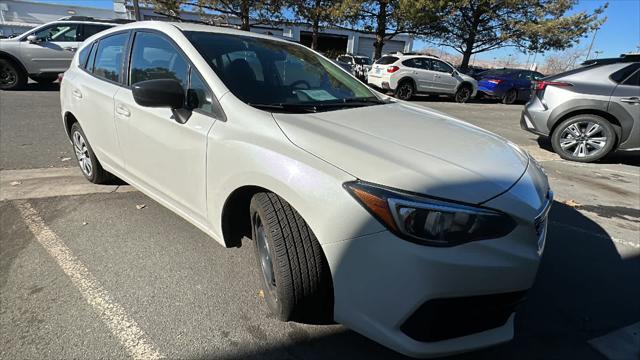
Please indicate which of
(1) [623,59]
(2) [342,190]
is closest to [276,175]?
(2) [342,190]

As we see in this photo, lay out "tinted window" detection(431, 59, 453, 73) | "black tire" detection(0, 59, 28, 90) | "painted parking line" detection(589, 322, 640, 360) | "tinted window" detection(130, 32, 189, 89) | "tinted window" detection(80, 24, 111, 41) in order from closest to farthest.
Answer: "painted parking line" detection(589, 322, 640, 360) → "tinted window" detection(130, 32, 189, 89) → "black tire" detection(0, 59, 28, 90) → "tinted window" detection(80, 24, 111, 41) → "tinted window" detection(431, 59, 453, 73)

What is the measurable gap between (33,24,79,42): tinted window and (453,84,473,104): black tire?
13603 millimetres

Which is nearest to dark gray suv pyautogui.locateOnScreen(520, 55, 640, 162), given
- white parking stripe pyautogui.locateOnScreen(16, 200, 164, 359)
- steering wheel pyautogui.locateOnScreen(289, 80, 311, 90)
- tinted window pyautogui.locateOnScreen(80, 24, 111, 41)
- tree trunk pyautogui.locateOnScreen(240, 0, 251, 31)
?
steering wheel pyautogui.locateOnScreen(289, 80, 311, 90)

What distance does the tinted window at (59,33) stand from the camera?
10.5 m

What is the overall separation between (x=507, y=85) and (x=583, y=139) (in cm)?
1236

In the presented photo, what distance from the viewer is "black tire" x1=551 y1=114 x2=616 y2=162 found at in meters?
6.13

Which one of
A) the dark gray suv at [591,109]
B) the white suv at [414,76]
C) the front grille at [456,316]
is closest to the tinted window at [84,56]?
the front grille at [456,316]

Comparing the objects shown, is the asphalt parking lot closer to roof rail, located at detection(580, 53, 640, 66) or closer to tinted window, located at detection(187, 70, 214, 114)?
tinted window, located at detection(187, 70, 214, 114)

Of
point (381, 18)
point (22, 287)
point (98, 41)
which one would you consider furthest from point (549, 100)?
point (381, 18)

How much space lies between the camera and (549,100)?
6473 mm

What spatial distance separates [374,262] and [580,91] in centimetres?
617

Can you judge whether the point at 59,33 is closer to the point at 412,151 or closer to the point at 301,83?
the point at 301,83

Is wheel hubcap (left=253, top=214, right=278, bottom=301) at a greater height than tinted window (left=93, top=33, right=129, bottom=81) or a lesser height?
lesser

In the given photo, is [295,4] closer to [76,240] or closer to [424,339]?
[76,240]
